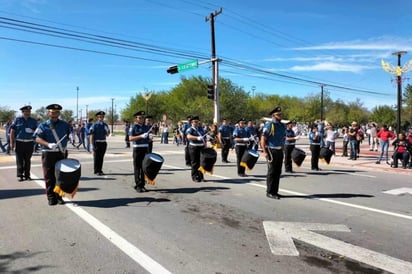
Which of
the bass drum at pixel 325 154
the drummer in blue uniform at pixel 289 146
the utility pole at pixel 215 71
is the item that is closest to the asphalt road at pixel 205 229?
the drummer in blue uniform at pixel 289 146

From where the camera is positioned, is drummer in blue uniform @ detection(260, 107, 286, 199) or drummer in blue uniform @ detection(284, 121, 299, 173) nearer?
drummer in blue uniform @ detection(260, 107, 286, 199)

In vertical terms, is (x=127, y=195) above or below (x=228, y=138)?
below

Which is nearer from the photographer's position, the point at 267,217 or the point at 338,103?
the point at 267,217

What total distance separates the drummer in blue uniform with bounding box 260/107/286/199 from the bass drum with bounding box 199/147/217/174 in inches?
98.5

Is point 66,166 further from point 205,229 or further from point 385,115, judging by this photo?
point 385,115

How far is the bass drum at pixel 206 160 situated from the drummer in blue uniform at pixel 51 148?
4.28m

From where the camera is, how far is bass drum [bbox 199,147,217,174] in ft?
36.8

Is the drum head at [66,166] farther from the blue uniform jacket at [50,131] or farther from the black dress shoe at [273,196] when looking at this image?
the black dress shoe at [273,196]


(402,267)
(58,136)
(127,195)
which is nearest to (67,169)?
(58,136)

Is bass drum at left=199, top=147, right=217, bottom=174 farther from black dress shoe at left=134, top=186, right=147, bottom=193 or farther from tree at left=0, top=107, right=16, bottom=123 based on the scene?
tree at left=0, top=107, right=16, bottom=123

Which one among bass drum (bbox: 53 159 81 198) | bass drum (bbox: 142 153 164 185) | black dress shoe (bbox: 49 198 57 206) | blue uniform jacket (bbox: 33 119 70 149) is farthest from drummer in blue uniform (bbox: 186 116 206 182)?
black dress shoe (bbox: 49 198 57 206)

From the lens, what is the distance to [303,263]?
4.84 meters

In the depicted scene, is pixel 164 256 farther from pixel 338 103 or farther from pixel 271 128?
pixel 338 103

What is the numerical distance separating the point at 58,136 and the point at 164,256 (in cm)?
396
